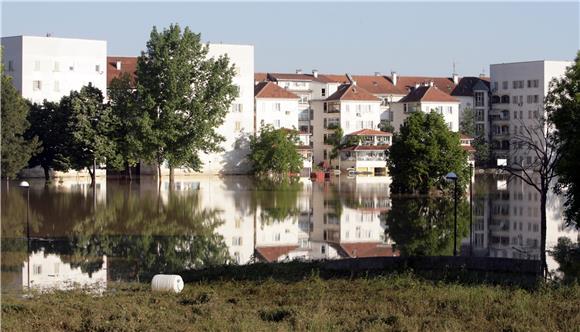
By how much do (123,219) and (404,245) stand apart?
11.3m

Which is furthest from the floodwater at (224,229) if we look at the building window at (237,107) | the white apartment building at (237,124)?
the building window at (237,107)

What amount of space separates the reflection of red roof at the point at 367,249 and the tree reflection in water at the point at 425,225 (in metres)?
0.35

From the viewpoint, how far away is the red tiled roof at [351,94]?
8125cm

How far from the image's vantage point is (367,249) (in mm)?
27109

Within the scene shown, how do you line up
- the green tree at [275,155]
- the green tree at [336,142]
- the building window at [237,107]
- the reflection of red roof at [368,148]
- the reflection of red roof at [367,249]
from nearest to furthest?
the reflection of red roof at [367,249] < the green tree at [275,155] < the building window at [237,107] < the reflection of red roof at [368,148] < the green tree at [336,142]

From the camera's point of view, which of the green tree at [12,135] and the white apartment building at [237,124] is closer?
the green tree at [12,135]

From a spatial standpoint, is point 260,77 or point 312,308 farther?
point 260,77

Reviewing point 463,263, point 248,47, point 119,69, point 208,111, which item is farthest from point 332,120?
point 463,263

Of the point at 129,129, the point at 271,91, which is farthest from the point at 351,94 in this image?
the point at 129,129

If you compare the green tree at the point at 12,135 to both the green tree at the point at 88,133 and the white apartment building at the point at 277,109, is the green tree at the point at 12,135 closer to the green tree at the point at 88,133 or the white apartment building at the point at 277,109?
the green tree at the point at 88,133

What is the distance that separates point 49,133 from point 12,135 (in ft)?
22.3

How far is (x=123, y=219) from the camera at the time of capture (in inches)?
1352

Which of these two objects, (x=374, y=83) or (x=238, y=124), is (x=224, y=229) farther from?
(x=374, y=83)

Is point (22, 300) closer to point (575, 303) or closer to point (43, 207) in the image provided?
point (575, 303)
